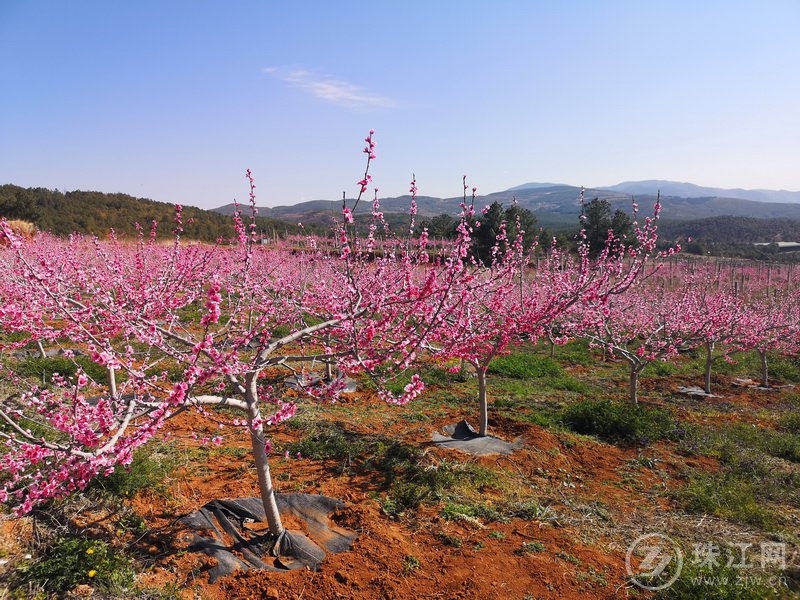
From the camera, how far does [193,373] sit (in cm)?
305

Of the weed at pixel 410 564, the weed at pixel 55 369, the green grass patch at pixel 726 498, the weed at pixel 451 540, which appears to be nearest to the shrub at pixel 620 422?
the green grass patch at pixel 726 498

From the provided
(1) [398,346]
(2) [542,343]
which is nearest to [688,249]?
(2) [542,343]

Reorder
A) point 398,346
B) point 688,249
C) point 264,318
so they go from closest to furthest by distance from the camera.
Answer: point 398,346 → point 264,318 → point 688,249

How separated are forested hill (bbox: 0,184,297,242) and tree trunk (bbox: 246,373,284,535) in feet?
113

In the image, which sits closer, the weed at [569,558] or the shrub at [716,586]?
the shrub at [716,586]

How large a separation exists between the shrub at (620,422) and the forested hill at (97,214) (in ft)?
109

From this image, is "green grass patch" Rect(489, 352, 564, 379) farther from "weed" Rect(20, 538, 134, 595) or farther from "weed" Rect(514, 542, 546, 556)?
"weed" Rect(20, 538, 134, 595)

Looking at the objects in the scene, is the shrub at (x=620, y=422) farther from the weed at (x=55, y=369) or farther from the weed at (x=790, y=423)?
the weed at (x=55, y=369)

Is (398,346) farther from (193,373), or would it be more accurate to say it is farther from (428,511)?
(428,511)

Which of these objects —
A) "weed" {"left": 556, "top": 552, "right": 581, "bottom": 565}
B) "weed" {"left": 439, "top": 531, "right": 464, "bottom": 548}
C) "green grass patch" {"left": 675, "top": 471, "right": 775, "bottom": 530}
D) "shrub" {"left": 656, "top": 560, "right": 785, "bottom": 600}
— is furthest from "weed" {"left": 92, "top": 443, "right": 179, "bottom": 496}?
"green grass patch" {"left": 675, "top": 471, "right": 775, "bottom": 530}

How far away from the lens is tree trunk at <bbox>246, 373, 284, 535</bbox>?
4.16 m

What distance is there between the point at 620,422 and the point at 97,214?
5461 centimetres

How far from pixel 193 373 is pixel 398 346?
1850 mm

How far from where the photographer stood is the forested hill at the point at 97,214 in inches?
1502
